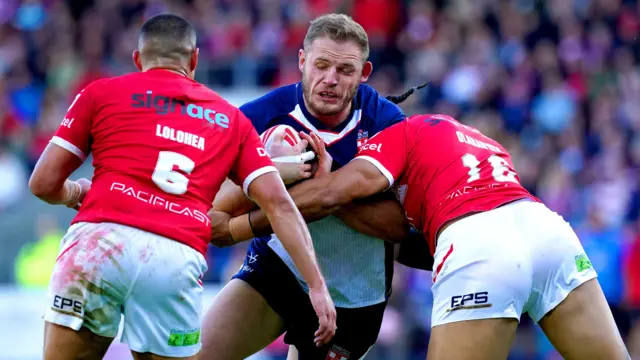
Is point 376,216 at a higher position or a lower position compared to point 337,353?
higher

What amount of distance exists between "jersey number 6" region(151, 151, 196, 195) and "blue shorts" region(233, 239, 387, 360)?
159 cm

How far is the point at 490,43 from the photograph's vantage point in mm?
16719

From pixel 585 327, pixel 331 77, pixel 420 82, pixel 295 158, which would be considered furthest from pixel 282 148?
pixel 420 82

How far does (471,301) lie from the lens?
5.68m

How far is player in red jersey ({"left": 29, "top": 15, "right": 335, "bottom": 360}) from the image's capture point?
521cm

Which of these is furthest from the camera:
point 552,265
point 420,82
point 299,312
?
point 420,82

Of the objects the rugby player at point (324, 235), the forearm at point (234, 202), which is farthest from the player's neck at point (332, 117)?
the forearm at point (234, 202)

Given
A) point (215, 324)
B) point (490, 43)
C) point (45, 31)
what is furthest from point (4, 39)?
point (215, 324)

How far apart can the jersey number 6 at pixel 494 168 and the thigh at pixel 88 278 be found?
2097 millimetres

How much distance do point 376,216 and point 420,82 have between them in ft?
33.5

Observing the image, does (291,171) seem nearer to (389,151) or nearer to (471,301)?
(389,151)

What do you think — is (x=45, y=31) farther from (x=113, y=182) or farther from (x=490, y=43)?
(x=113, y=182)

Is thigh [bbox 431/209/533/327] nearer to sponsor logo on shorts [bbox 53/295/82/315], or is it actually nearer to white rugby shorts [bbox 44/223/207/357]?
white rugby shorts [bbox 44/223/207/357]

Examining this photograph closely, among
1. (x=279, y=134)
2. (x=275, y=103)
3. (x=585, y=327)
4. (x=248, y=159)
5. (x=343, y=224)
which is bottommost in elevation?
(x=585, y=327)
